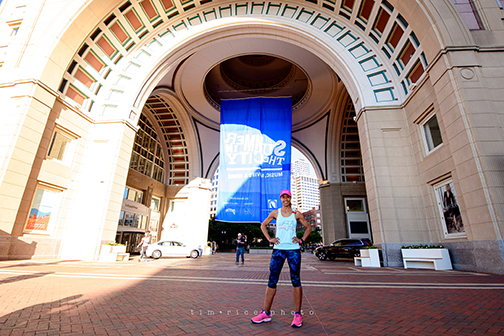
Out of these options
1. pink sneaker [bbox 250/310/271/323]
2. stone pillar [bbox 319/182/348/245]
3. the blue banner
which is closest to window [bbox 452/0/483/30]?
the blue banner

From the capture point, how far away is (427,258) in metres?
10.0

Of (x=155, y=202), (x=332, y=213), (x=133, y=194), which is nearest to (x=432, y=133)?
(x=332, y=213)

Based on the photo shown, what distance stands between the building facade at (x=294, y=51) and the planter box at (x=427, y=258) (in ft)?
1.62

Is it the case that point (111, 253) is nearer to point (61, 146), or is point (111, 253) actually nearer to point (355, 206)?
point (61, 146)

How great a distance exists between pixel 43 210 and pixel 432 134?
65.1ft

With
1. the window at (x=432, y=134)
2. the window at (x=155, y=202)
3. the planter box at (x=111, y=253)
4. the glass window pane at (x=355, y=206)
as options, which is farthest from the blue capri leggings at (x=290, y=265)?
the window at (x=155, y=202)

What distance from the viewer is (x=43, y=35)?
1273 centimetres

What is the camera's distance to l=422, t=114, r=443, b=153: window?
1119 cm

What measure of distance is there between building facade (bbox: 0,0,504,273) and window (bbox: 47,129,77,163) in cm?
6

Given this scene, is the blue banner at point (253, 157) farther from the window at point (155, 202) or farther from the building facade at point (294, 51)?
the window at point (155, 202)

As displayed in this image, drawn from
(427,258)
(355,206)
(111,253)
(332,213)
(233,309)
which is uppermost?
(355,206)

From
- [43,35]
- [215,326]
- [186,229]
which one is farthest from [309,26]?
[186,229]

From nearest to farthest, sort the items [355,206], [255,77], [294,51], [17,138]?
[17,138] < [294,51] < [355,206] < [255,77]

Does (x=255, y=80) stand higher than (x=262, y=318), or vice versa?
(x=255, y=80)
